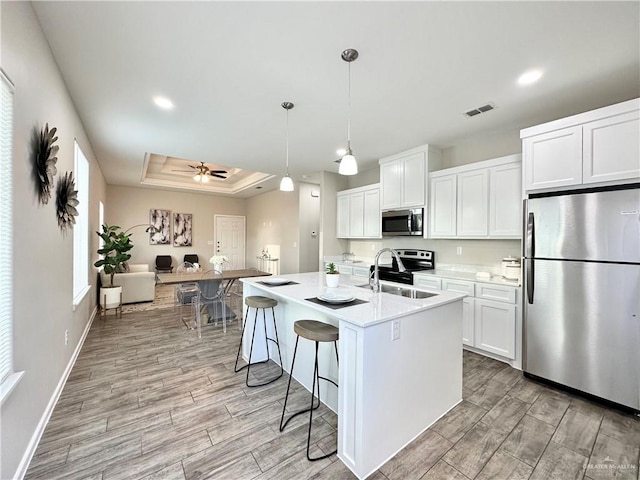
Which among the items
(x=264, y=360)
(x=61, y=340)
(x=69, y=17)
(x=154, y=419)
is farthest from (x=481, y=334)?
(x=69, y=17)

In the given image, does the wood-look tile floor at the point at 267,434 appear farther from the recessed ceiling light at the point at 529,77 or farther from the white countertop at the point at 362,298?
the recessed ceiling light at the point at 529,77

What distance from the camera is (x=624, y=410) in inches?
83.7

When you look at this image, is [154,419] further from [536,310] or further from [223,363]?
[536,310]

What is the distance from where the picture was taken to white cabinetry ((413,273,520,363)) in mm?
2838

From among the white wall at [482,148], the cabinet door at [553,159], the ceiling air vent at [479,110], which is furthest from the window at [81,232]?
the cabinet door at [553,159]

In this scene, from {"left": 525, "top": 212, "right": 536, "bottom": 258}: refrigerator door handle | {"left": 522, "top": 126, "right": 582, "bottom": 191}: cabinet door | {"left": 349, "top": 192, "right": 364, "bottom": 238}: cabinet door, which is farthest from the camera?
{"left": 349, "top": 192, "right": 364, "bottom": 238}: cabinet door

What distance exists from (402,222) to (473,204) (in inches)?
40.1

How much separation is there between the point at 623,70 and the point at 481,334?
268 cm

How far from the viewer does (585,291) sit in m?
2.28

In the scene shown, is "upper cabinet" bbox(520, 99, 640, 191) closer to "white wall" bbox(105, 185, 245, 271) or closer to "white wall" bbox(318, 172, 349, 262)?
"white wall" bbox(318, 172, 349, 262)

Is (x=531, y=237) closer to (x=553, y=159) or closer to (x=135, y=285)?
(x=553, y=159)

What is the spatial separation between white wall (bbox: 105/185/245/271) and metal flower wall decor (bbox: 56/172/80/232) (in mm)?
5495

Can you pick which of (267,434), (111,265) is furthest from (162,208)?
(267,434)

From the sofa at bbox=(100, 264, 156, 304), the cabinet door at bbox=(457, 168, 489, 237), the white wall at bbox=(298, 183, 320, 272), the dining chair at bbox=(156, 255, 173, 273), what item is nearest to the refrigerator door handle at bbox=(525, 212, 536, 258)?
the cabinet door at bbox=(457, 168, 489, 237)
